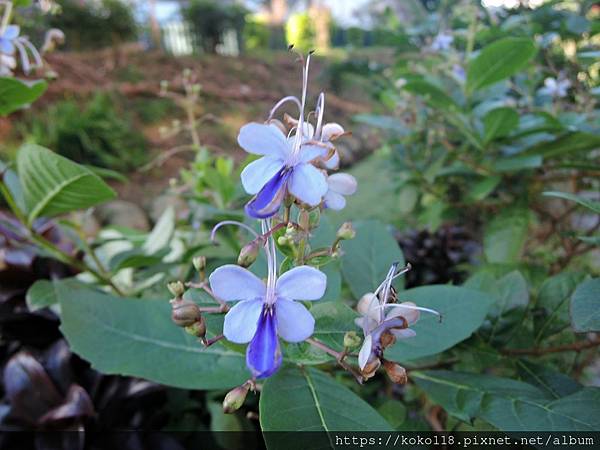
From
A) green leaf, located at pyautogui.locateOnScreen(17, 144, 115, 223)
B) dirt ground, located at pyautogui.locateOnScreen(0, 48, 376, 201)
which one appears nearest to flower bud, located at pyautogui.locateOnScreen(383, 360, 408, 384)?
green leaf, located at pyautogui.locateOnScreen(17, 144, 115, 223)

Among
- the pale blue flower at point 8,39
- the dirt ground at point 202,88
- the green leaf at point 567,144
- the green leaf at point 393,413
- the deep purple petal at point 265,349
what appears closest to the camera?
the deep purple petal at point 265,349

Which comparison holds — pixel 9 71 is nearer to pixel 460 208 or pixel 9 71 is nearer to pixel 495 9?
pixel 460 208

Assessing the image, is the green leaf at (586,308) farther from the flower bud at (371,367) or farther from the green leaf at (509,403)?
the flower bud at (371,367)

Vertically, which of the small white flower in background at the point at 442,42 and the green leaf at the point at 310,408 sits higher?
the small white flower in background at the point at 442,42

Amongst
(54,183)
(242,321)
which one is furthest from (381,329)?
(54,183)

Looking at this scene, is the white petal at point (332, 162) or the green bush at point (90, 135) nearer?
the white petal at point (332, 162)

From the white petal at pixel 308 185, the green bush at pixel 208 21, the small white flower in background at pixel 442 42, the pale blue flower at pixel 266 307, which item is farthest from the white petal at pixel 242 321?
the green bush at pixel 208 21
